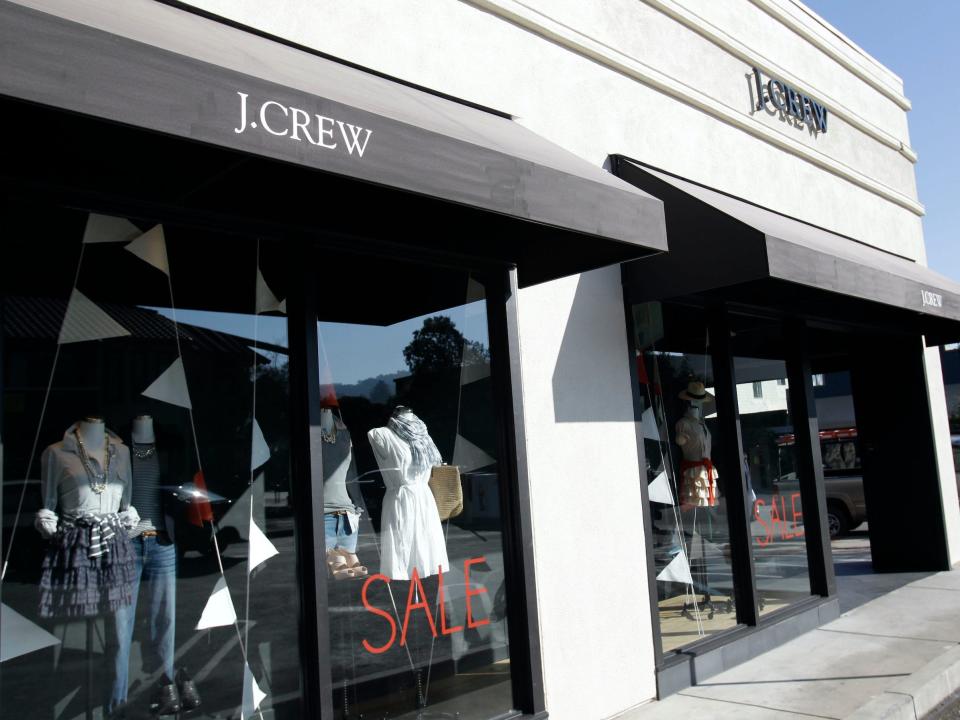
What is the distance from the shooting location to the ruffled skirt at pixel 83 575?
10.0 ft

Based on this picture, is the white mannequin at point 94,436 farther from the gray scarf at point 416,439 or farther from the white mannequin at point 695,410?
the white mannequin at point 695,410

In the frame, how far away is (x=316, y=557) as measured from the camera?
3668mm

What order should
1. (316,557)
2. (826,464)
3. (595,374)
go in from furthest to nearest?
(826,464), (595,374), (316,557)

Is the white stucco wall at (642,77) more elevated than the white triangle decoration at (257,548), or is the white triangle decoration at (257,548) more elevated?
the white stucco wall at (642,77)

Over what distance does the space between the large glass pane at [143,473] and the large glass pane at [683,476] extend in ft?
9.21

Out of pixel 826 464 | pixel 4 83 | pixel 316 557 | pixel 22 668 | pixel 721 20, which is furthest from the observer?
pixel 826 464

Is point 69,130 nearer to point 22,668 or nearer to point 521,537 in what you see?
point 22,668

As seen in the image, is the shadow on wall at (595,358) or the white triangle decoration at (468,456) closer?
the white triangle decoration at (468,456)

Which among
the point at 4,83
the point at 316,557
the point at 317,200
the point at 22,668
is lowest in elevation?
the point at 22,668

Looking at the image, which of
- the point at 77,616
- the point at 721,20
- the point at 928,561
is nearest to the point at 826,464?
the point at 928,561

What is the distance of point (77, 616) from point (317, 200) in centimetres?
203

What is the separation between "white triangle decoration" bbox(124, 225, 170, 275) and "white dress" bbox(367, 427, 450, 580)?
129 centimetres

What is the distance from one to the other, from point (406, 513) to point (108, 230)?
198cm

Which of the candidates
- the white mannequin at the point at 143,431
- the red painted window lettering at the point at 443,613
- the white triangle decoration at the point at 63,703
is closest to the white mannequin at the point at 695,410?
the red painted window lettering at the point at 443,613
